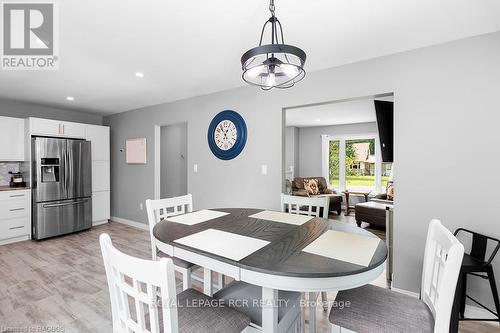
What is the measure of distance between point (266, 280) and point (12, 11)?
2422 mm

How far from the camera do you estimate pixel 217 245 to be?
1.34m

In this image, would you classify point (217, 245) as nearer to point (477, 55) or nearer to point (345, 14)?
point (345, 14)

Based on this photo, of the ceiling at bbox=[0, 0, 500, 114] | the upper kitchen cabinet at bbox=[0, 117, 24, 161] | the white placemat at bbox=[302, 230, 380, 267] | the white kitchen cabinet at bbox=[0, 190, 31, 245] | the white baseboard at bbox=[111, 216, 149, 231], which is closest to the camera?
the white placemat at bbox=[302, 230, 380, 267]

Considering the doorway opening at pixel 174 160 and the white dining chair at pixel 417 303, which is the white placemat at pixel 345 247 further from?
the doorway opening at pixel 174 160

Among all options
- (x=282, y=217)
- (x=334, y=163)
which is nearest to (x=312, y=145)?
(x=334, y=163)

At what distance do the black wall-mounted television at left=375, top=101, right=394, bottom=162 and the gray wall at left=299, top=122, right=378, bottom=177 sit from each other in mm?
4291

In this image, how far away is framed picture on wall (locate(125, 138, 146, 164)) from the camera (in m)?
4.62

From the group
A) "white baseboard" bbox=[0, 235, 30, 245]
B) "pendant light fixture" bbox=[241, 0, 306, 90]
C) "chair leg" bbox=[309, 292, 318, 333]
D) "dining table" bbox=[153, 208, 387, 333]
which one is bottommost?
"white baseboard" bbox=[0, 235, 30, 245]

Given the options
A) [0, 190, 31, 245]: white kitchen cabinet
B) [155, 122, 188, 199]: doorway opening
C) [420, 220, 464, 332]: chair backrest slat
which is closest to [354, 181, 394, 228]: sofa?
[420, 220, 464, 332]: chair backrest slat

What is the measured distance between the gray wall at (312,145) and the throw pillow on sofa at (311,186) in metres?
1.14

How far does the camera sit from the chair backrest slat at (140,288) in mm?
802

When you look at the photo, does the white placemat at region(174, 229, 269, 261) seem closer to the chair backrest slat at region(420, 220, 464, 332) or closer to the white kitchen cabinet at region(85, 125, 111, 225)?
the chair backrest slat at region(420, 220, 464, 332)

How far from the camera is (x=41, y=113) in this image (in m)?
4.53

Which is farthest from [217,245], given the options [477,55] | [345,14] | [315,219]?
[477,55]
